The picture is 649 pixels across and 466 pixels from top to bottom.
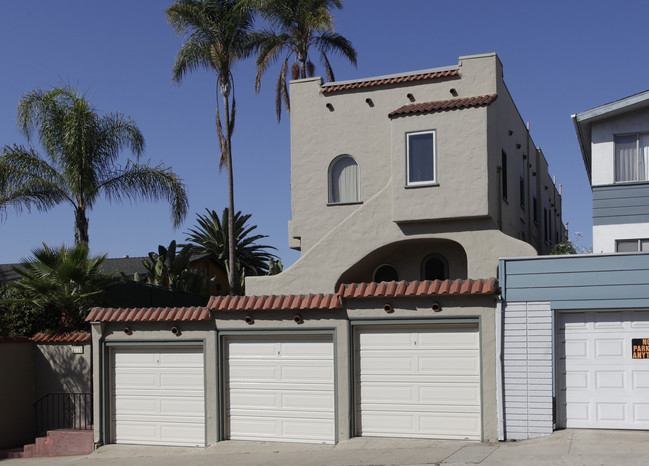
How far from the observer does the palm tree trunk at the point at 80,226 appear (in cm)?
2533

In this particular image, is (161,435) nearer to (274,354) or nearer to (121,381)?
(121,381)

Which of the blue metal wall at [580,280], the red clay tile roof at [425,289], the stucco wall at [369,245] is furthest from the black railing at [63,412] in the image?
the blue metal wall at [580,280]

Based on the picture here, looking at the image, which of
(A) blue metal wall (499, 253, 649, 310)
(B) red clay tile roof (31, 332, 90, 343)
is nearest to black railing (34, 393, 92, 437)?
(B) red clay tile roof (31, 332, 90, 343)

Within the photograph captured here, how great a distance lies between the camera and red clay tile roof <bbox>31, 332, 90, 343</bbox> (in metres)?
20.7

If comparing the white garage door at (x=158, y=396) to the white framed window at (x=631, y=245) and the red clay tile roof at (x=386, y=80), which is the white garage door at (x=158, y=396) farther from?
the white framed window at (x=631, y=245)

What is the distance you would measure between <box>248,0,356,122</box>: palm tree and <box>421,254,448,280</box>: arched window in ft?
39.7

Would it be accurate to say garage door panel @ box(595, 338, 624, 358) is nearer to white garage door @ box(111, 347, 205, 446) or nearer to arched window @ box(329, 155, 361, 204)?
white garage door @ box(111, 347, 205, 446)

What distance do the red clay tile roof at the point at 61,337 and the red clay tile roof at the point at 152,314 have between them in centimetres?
215

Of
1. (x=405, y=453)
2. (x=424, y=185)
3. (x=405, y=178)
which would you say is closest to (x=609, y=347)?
(x=405, y=453)

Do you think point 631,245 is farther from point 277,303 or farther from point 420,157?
point 277,303

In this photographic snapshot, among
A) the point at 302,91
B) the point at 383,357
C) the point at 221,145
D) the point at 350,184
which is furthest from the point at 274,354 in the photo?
the point at 221,145

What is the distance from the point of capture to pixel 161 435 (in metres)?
18.2

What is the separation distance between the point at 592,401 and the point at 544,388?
35.1 inches

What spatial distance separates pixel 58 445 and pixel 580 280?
12.6m
